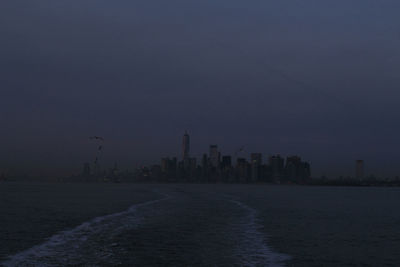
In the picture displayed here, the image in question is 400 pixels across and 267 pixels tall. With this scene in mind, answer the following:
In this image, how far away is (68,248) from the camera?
28359 mm

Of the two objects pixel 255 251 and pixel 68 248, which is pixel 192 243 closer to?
pixel 255 251

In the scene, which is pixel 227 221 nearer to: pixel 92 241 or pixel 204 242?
pixel 204 242

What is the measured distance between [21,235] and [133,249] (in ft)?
40.4

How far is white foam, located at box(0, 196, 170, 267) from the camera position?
2385 centimetres

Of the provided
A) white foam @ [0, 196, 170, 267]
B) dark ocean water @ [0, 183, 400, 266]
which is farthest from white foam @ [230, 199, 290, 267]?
white foam @ [0, 196, 170, 267]

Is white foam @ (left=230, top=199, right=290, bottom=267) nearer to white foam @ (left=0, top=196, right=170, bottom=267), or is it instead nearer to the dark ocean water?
the dark ocean water

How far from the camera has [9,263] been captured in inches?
910

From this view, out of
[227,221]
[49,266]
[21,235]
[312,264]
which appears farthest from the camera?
[227,221]

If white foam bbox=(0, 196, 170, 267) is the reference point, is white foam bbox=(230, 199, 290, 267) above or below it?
above

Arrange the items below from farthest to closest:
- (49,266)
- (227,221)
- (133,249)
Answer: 1. (227,221)
2. (133,249)
3. (49,266)

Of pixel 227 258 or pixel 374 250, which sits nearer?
pixel 227 258

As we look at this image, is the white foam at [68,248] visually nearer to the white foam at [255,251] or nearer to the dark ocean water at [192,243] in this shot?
the dark ocean water at [192,243]

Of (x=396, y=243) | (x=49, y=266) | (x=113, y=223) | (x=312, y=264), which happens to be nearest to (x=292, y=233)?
(x=396, y=243)

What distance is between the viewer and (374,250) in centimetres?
2962
